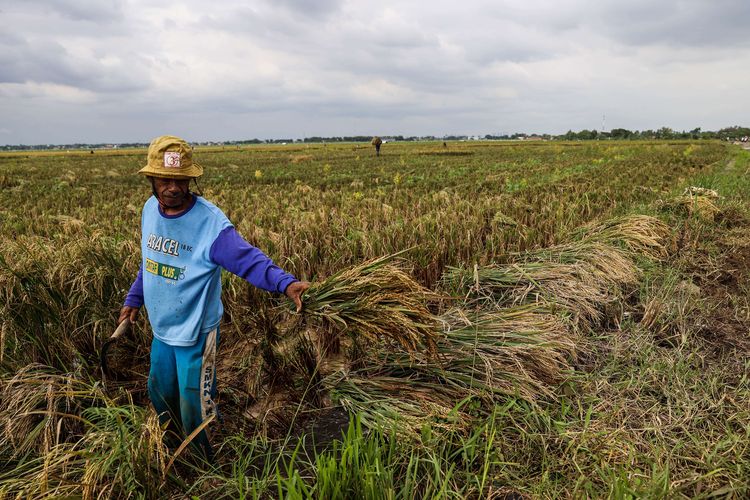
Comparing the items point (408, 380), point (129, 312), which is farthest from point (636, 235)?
point (129, 312)

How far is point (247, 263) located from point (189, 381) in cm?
72

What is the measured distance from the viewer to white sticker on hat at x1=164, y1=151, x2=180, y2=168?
2.04 m

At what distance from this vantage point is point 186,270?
2.16 meters

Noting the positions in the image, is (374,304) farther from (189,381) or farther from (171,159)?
(171,159)

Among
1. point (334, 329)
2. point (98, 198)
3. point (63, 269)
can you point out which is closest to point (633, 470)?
point (334, 329)

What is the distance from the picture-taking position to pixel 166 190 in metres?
2.10

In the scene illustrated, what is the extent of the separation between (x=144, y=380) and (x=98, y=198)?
9493 millimetres

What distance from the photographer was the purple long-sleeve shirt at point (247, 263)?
198cm

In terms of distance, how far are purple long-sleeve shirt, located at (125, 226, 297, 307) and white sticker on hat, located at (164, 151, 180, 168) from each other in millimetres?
392

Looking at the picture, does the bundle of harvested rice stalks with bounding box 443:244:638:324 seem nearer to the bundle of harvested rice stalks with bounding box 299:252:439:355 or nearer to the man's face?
the bundle of harvested rice stalks with bounding box 299:252:439:355

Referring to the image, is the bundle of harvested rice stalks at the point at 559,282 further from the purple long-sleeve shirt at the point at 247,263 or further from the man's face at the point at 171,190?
the man's face at the point at 171,190

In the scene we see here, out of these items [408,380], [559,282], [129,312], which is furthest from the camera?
[559,282]

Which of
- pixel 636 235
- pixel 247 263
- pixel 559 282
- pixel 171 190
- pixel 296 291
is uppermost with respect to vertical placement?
pixel 171 190

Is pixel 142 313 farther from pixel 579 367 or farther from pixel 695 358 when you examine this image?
pixel 695 358
